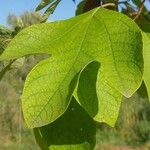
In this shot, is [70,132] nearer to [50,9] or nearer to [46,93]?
[46,93]

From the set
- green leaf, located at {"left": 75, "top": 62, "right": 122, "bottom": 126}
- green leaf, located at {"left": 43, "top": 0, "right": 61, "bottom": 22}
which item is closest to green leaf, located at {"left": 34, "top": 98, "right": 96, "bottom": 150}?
green leaf, located at {"left": 75, "top": 62, "right": 122, "bottom": 126}

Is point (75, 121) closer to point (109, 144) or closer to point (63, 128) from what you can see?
point (63, 128)

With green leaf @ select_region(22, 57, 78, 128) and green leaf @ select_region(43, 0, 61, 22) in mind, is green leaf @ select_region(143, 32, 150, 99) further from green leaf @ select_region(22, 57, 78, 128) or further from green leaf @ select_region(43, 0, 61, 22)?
green leaf @ select_region(43, 0, 61, 22)

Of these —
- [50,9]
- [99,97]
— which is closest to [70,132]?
[99,97]

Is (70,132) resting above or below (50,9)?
below

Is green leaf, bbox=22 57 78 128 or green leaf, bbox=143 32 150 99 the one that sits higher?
green leaf, bbox=22 57 78 128

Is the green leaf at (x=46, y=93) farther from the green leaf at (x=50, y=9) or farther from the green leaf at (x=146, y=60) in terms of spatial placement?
the green leaf at (x=50, y=9)

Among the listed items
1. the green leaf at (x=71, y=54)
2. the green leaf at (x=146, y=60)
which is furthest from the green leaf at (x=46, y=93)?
the green leaf at (x=146, y=60)

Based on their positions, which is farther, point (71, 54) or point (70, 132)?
point (70, 132)
